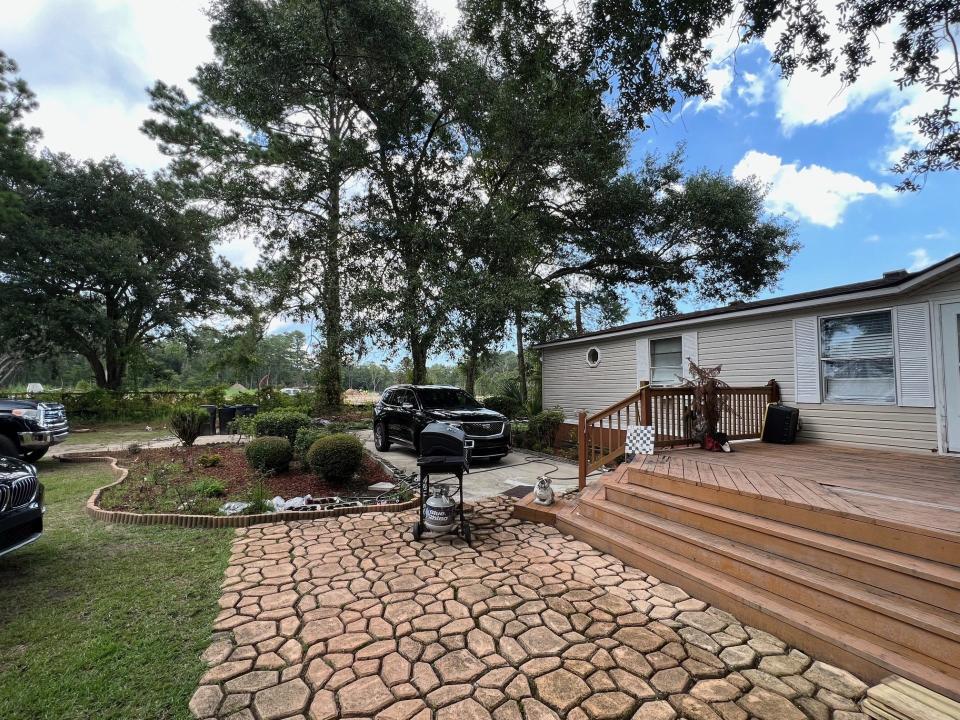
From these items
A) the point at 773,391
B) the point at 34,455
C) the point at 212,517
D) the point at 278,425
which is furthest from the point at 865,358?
the point at 34,455

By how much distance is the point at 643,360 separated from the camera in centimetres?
920

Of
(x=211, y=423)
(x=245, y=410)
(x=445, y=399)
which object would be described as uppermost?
(x=445, y=399)

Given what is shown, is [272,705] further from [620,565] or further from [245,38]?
[245,38]

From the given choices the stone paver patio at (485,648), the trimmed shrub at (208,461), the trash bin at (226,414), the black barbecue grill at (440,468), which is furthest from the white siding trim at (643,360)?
the trash bin at (226,414)

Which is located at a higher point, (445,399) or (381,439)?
(445,399)

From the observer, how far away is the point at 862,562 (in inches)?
105

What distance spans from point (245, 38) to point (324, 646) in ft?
47.3

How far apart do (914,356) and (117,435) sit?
19.1 m

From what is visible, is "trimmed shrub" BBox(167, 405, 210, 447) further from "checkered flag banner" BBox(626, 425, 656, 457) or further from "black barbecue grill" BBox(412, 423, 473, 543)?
"checkered flag banner" BBox(626, 425, 656, 457)

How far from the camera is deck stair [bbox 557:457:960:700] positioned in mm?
2301

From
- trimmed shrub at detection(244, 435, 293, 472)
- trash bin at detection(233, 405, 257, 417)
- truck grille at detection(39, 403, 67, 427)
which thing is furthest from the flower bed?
trash bin at detection(233, 405, 257, 417)

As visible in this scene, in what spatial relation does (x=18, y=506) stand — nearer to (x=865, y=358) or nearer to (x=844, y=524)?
(x=844, y=524)

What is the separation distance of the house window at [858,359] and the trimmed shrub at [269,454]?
862cm

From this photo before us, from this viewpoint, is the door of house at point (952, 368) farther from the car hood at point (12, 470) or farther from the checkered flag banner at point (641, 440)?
the car hood at point (12, 470)
